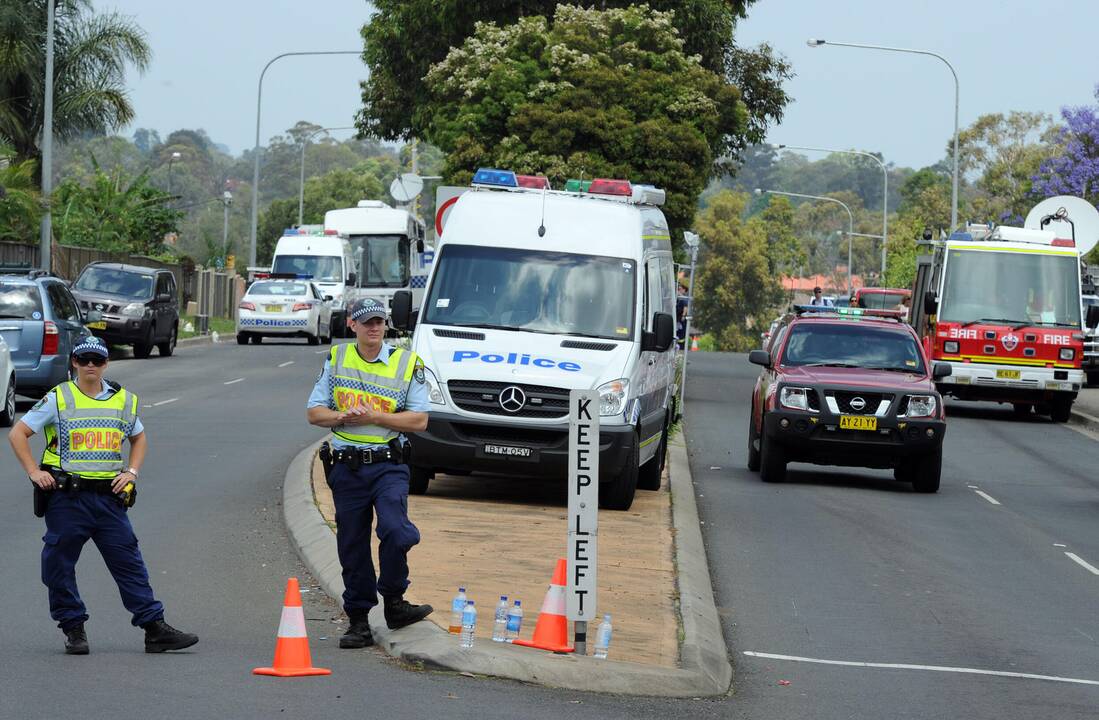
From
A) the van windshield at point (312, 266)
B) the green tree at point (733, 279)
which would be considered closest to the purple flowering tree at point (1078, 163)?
the van windshield at point (312, 266)

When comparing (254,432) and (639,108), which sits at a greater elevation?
(639,108)

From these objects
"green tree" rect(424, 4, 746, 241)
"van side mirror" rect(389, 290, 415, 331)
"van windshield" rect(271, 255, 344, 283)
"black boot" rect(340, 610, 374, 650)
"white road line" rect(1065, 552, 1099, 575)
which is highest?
"green tree" rect(424, 4, 746, 241)

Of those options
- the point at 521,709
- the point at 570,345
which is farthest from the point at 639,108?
the point at 521,709

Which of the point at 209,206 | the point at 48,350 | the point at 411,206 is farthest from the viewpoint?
the point at 209,206

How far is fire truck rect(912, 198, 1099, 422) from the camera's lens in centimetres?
2964

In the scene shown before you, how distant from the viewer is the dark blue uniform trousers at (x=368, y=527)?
9.05 metres

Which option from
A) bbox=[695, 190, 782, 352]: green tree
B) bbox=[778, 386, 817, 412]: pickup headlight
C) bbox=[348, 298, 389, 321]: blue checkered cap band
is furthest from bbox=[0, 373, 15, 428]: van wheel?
bbox=[695, 190, 782, 352]: green tree

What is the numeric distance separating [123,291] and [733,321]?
68666 millimetres

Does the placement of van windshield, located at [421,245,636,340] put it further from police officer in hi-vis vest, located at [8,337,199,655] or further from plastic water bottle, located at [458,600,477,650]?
plastic water bottle, located at [458,600,477,650]

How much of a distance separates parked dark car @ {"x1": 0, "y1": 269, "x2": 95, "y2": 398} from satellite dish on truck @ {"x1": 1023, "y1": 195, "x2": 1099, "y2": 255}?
1737cm

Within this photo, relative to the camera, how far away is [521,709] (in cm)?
799

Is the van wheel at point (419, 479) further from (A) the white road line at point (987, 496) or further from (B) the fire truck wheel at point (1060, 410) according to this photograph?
(B) the fire truck wheel at point (1060, 410)

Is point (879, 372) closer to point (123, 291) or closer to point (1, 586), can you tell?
point (1, 586)

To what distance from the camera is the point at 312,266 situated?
49.3 metres
